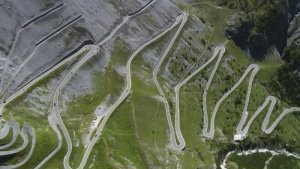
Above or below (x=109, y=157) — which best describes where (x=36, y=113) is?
above

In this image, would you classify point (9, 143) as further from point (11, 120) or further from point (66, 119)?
point (66, 119)

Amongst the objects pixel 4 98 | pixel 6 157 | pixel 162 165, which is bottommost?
pixel 162 165

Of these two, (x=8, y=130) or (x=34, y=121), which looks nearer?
(x=8, y=130)

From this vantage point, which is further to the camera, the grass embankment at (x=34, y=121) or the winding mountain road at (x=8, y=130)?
the grass embankment at (x=34, y=121)

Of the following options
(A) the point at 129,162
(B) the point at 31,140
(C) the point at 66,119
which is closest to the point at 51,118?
(C) the point at 66,119

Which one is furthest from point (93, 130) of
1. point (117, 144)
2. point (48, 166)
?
point (48, 166)

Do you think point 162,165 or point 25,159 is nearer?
point 25,159

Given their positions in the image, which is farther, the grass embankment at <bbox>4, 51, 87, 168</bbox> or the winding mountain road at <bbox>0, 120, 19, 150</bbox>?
the grass embankment at <bbox>4, 51, 87, 168</bbox>

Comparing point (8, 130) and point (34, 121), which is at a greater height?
point (8, 130)

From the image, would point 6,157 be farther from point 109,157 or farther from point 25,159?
point 109,157
